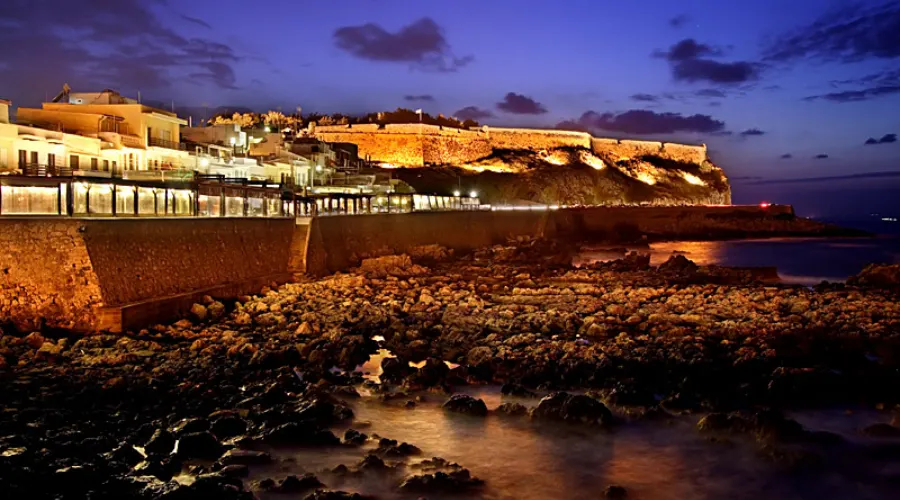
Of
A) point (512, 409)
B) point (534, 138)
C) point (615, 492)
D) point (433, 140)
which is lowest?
point (615, 492)

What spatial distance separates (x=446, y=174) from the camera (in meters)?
73.8

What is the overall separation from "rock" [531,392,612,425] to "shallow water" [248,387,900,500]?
0.19 meters

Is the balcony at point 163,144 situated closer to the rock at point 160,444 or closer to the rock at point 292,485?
the rock at point 160,444

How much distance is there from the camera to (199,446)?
385 inches

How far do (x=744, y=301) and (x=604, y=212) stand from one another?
4593 centimetres

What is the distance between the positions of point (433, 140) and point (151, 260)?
2425 inches

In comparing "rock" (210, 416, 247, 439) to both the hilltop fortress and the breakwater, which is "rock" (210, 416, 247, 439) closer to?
the breakwater

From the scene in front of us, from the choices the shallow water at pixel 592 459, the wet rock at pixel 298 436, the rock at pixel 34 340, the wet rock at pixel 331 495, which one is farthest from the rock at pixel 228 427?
the rock at pixel 34 340

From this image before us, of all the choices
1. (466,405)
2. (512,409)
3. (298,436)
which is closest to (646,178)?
(512,409)

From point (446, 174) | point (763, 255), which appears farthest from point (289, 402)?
point (446, 174)

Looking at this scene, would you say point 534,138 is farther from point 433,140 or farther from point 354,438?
point 354,438

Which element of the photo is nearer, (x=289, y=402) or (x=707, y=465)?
(x=707, y=465)

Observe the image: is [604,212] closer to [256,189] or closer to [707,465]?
[256,189]

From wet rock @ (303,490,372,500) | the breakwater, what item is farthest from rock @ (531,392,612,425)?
the breakwater
